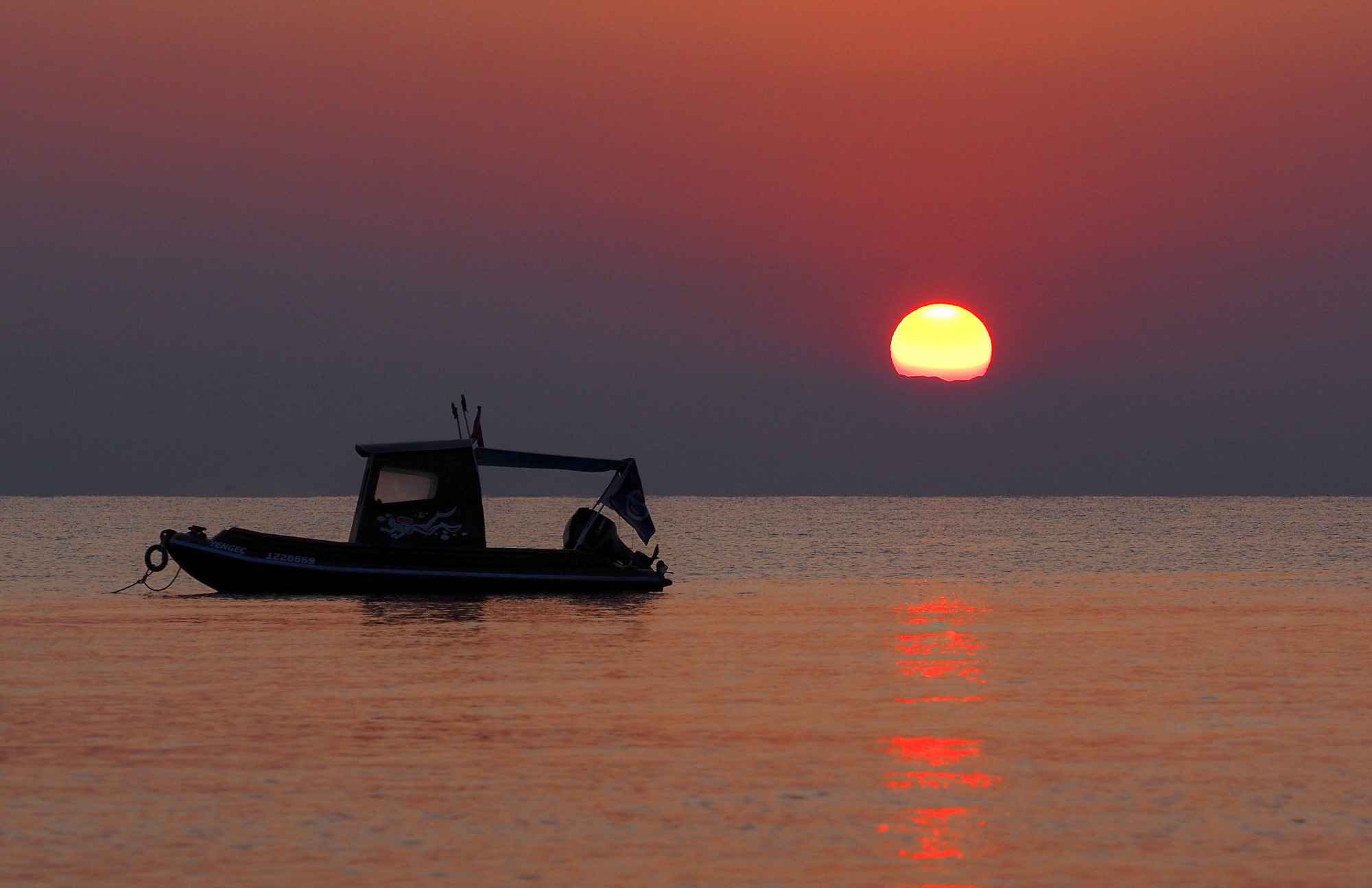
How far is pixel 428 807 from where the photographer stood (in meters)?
13.2

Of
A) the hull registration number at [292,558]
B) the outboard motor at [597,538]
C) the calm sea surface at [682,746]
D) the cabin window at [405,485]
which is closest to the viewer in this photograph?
the calm sea surface at [682,746]

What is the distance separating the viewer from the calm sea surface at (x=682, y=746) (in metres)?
11.5

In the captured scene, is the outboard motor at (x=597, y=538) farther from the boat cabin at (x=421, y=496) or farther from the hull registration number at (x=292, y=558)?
the hull registration number at (x=292, y=558)

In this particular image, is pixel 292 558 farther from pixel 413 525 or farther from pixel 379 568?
pixel 413 525

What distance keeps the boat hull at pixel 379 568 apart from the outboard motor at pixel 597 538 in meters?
0.29

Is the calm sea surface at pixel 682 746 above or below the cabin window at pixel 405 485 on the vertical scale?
below

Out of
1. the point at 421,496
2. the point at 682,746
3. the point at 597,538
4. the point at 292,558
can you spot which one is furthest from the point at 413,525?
the point at 682,746

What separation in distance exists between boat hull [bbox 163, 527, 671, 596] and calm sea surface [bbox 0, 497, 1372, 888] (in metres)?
0.88

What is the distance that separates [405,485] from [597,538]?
16.9 feet

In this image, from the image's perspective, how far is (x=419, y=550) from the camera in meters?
38.4

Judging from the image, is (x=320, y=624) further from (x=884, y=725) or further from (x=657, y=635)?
(x=884, y=725)

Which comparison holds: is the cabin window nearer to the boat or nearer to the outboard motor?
the boat

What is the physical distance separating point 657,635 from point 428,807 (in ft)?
57.7

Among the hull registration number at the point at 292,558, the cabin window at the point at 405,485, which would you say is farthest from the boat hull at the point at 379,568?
the cabin window at the point at 405,485
